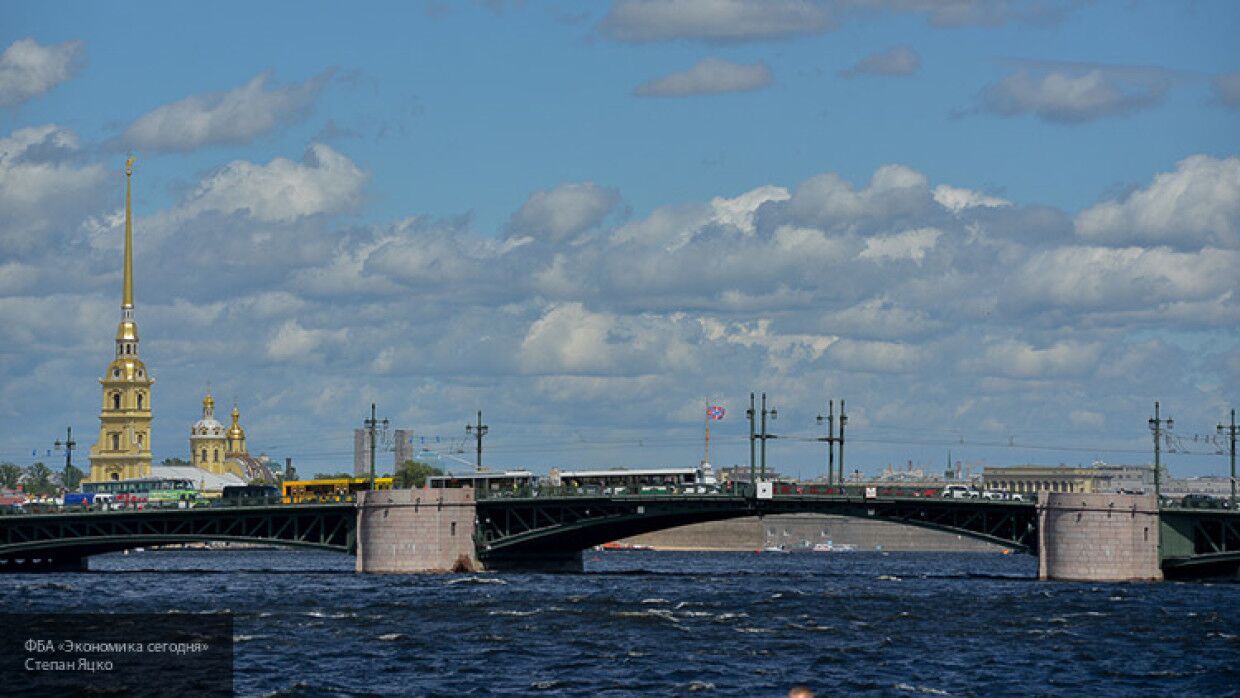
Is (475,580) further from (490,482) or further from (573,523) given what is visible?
(490,482)

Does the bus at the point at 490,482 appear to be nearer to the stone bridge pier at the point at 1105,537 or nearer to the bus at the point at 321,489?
the bus at the point at 321,489

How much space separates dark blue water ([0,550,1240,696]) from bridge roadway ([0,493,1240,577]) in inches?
146

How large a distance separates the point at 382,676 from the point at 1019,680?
23.0 m

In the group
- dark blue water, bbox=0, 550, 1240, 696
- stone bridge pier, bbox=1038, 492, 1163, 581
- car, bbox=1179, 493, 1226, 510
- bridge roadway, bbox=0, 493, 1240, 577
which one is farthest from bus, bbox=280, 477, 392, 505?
car, bbox=1179, 493, 1226, 510

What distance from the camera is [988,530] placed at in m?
137

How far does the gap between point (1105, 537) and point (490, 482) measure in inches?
1852

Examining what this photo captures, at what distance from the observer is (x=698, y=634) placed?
92562mm

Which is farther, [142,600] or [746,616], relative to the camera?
[142,600]

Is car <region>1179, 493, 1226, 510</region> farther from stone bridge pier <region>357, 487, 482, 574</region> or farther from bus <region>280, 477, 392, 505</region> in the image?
bus <region>280, 477, 392, 505</region>

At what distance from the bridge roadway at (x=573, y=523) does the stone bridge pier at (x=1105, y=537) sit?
4.66 feet

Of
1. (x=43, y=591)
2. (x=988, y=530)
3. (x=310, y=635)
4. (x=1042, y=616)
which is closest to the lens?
(x=310, y=635)

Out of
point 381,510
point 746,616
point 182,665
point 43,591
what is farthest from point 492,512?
point 182,665

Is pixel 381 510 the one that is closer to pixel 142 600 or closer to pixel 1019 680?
pixel 142 600

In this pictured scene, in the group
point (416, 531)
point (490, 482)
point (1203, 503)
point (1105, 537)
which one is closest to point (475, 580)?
point (416, 531)
